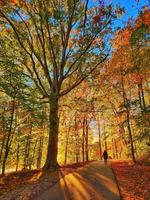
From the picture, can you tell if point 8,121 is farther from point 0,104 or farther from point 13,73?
point 13,73

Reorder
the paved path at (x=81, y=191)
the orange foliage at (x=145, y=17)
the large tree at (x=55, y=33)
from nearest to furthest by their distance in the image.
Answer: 1. the paved path at (x=81, y=191)
2. the orange foliage at (x=145, y=17)
3. the large tree at (x=55, y=33)

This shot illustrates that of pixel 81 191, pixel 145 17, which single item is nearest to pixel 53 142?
pixel 81 191

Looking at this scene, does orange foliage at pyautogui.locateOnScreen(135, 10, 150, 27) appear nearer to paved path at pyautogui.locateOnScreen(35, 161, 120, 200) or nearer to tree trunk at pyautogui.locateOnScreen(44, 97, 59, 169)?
tree trunk at pyautogui.locateOnScreen(44, 97, 59, 169)

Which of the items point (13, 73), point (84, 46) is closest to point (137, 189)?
point (13, 73)

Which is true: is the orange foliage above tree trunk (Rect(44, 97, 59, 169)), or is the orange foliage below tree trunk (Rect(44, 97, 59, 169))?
above

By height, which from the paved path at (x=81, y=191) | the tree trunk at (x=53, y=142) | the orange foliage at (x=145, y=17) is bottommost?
the paved path at (x=81, y=191)

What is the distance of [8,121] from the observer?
65.5 feet

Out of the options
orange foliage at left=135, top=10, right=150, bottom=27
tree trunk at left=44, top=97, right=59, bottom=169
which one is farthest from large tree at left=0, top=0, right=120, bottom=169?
orange foliage at left=135, top=10, right=150, bottom=27

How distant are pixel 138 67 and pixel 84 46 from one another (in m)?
5.05

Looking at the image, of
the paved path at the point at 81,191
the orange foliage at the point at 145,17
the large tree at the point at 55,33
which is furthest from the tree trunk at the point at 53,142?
the orange foliage at the point at 145,17

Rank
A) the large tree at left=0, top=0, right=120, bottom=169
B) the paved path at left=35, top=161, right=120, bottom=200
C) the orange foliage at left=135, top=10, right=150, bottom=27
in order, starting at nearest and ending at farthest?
the paved path at left=35, top=161, right=120, bottom=200, the orange foliage at left=135, top=10, right=150, bottom=27, the large tree at left=0, top=0, right=120, bottom=169

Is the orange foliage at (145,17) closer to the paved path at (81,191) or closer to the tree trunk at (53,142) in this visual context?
the tree trunk at (53,142)

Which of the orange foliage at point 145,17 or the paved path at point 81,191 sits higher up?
the orange foliage at point 145,17

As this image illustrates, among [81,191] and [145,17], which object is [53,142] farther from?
[145,17]
